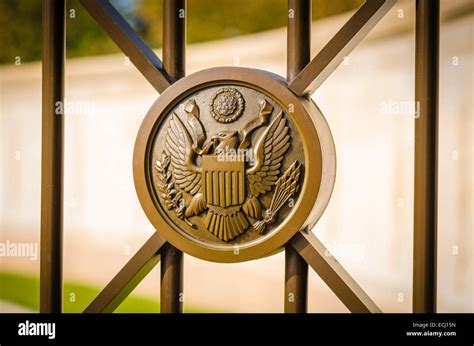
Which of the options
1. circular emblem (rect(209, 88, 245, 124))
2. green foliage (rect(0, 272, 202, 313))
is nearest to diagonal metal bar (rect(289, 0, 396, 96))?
circular emblem (rect(209, 88, 245, 124))

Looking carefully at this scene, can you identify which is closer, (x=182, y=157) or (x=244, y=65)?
(x=182, y=157)

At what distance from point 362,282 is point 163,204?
1709mm

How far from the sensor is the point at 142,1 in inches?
131

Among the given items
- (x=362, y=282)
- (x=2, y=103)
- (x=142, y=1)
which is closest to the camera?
(x=362, y=282)

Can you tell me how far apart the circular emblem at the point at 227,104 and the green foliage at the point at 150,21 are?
1.76m

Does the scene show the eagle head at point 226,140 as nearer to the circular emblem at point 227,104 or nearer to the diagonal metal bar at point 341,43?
the circular emblem at point 227,104

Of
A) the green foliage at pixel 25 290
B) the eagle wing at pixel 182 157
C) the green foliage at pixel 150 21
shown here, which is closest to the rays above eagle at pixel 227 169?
the eagle wing at pixel 182 157

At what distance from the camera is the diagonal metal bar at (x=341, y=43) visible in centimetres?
102

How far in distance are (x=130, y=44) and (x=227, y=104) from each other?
27 cm

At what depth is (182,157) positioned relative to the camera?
1136mm

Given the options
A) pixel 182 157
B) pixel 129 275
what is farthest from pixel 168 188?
pixel 129 275

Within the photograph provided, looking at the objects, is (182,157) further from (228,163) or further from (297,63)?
(297,63)
